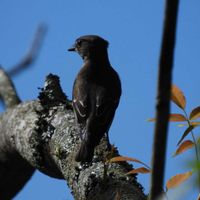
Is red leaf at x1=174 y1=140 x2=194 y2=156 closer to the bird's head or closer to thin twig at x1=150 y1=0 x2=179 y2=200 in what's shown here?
thin twig at x1=150 y1=0 x2=179 y2=200

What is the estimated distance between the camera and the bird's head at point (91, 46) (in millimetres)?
6514

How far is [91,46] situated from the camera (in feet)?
21.5

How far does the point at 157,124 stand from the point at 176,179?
0.74 m

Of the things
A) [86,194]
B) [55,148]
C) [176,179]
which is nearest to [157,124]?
[176,179]

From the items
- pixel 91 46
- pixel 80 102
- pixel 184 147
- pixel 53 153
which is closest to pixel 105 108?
pixel 80 102

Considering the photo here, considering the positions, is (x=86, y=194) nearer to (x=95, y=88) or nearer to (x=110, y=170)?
(x=110, y=170)

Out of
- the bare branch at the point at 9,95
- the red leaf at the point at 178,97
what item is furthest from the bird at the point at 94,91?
the red leaf at the point at 178,97

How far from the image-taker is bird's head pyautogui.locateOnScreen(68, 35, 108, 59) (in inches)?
256

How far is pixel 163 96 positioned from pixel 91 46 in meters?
5.75

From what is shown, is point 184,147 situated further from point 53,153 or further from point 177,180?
point 53,153

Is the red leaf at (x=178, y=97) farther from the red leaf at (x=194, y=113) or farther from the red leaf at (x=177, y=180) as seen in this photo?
the red leaf at (x=177, y=180)

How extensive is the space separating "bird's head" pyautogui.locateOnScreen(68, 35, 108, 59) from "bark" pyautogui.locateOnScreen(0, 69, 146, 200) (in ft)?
7.03

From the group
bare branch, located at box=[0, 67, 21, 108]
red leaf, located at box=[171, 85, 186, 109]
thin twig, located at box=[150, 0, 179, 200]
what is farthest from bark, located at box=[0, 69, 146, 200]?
thin twig, located at box=[150, 0, 179, 200]

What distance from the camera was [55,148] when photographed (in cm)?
343
